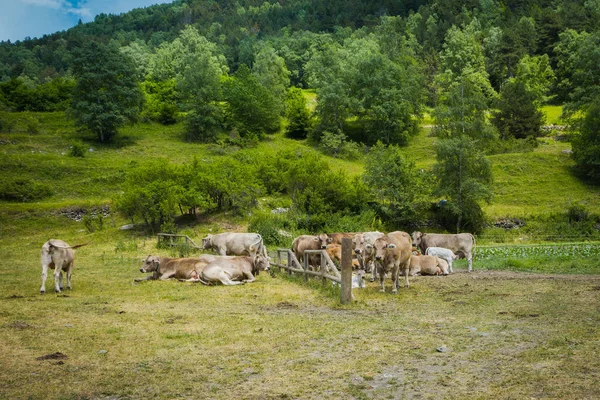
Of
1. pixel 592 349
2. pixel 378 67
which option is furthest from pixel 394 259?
pixel 378 67

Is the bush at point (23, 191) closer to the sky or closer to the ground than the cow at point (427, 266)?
closer to the sky

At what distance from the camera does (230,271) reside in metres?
17.9

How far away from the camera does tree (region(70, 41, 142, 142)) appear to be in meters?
61.6

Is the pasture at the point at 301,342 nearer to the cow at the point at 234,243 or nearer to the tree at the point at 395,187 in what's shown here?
the cow at the point at 234,243

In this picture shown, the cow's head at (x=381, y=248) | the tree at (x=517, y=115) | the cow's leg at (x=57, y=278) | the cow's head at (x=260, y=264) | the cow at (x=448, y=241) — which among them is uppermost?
the tree at (x=517, y=115)

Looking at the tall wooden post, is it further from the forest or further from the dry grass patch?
the forest

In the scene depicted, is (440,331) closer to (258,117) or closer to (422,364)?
(422,364)

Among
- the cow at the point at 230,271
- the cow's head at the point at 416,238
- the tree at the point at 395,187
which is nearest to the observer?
the cow at the point at 230,271

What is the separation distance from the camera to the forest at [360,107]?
4309 centimetres

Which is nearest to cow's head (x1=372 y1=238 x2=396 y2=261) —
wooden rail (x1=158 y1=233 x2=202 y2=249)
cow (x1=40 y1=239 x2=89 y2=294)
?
cow (x1=40 y1=239 x2=89 y2=294)

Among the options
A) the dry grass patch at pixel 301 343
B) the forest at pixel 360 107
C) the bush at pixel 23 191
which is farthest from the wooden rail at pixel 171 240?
the bush at pixel 23 191

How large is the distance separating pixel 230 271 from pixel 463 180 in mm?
31030

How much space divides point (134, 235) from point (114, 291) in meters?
22.2

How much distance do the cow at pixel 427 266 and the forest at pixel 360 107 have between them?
63.0ft
